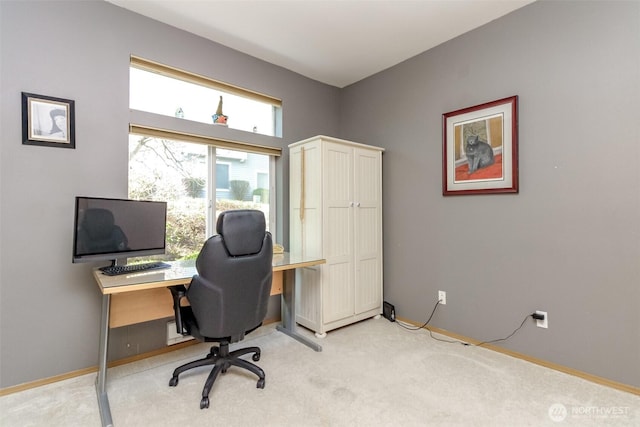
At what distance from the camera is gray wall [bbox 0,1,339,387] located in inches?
76.3

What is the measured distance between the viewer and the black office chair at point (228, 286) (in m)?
1.80

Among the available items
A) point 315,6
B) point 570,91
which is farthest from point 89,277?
point 570,91

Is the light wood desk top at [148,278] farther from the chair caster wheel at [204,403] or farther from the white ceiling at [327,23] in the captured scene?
the white ceiling at [327,23]

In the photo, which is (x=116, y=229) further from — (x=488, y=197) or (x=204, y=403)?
(x=488, y=197)

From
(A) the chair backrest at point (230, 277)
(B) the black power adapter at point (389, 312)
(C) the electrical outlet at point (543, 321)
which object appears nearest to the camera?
(A) the chair backrest at point (230, 277)

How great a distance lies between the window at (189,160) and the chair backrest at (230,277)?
1.07 m

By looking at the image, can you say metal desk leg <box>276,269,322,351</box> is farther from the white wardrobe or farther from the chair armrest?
the chair armrest

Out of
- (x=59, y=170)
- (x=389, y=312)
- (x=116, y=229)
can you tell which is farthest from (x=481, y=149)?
(x=59, y=170)

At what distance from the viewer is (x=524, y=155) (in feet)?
7.66

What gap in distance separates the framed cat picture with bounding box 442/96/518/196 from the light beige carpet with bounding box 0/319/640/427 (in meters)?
1.40

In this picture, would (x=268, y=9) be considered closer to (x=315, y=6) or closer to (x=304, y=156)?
(x=315, y=6)

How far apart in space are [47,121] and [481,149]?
10.7 ft

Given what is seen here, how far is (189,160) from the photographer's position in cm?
277

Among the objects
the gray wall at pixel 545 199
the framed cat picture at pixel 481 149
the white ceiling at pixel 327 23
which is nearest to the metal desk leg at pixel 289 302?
the gray wall at pixel 545 199
